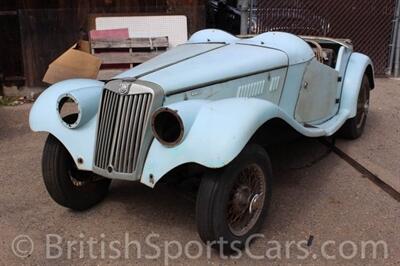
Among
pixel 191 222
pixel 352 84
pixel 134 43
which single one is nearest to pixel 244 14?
pixel 134 43

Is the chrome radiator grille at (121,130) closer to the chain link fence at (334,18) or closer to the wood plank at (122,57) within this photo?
the wood plank at (122,57)

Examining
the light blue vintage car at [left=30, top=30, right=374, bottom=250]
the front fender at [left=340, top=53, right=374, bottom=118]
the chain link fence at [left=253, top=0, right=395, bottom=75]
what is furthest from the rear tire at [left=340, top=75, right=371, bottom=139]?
the chain link fence at [left=253, top=0, right=395, bottom=75]

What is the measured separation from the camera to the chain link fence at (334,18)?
8992 mm

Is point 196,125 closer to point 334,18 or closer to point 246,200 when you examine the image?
point 246,200

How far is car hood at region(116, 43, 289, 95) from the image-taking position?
3.79m

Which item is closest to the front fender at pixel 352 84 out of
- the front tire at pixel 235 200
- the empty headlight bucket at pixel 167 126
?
the front tire at pixel 235 200

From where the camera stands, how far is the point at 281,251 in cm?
363

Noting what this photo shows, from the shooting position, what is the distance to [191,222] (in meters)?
4.05

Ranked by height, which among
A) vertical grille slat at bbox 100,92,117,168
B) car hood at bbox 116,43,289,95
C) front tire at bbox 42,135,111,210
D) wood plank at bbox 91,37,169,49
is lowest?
front tire at bbox 42,135,111,210

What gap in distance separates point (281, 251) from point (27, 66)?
19.3ft

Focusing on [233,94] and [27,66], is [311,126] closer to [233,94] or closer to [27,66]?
[233,94]

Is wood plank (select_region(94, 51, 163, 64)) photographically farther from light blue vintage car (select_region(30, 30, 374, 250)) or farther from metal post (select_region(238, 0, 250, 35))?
light blue vintage car (select_region(30, 30, 374, 250))

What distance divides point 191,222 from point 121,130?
0.96m

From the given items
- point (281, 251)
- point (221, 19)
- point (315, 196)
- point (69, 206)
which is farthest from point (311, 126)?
point (221, 19)
